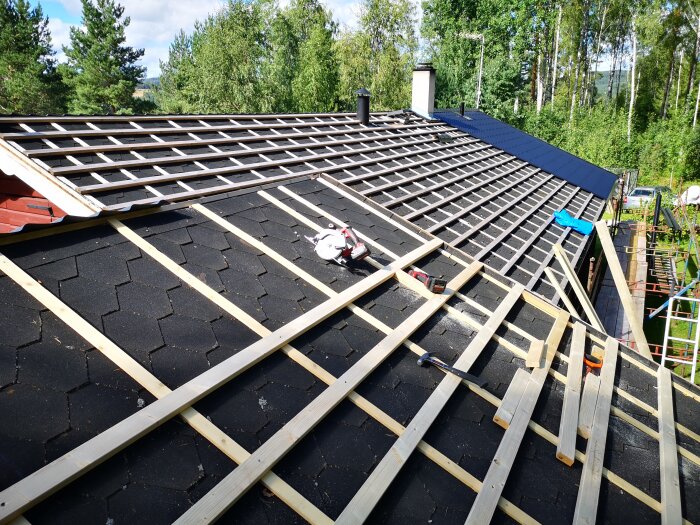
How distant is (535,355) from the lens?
397cm

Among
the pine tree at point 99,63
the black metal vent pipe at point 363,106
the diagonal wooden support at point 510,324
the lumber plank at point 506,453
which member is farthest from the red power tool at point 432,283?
the pine tree at point 99,63

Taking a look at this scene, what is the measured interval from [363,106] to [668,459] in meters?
8.86

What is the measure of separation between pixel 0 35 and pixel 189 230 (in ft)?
151

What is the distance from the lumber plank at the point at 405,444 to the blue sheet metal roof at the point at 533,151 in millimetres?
11664

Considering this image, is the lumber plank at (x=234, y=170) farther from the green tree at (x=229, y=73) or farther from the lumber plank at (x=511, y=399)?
the green tree at (x=229, y=73)

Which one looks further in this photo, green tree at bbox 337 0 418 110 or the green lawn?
green tree at bbox 337 0 418 110

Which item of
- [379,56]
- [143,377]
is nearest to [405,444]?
[143,377]

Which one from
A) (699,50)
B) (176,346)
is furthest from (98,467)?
(699,50)

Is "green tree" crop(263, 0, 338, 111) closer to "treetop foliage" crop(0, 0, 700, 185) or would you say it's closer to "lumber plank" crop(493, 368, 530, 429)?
"treetop foliage" crop(0, 0, 700, 185)

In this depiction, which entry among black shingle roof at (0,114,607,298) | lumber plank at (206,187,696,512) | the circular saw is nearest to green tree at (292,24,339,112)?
black shingle roof at (0,114,607,298)

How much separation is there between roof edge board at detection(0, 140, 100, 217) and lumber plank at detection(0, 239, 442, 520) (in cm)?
255

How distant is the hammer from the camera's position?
3.42 meters

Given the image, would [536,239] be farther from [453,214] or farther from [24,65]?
[24,65]

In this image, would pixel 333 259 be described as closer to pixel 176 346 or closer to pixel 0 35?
pixel 176 346
